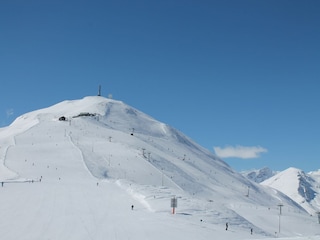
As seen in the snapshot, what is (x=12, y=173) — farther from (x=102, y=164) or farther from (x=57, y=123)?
(x=57, y=123)

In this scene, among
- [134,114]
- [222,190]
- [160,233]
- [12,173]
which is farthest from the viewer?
[134,114]

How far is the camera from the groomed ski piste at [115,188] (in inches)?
1029

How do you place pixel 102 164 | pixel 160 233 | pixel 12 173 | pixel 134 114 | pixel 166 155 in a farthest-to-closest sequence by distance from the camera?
1. pixel 134 114
2. pixel 166 155
3. pixel 102 164
4. pixel 12 173
5. pixel 160 233

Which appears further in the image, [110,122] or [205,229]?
[110,122]

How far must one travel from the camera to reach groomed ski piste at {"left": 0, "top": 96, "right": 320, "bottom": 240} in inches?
1029

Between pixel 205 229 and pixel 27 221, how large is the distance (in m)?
12.7

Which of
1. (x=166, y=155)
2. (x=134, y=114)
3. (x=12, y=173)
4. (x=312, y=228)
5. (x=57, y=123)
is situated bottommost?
(x=312, y=228)

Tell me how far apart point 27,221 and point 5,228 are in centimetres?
242

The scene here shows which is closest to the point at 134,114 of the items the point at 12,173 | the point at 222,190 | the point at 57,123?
the point at 57,123

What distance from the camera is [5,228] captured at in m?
23.0

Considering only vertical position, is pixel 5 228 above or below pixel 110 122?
below

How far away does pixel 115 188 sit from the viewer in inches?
2048

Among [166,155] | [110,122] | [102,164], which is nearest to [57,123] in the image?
[110,122]

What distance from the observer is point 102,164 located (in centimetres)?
8806
